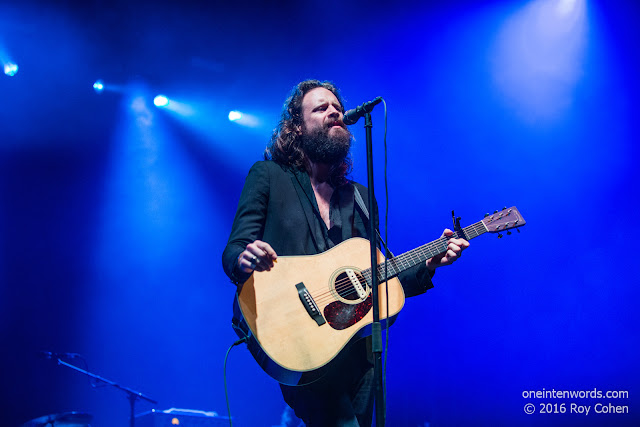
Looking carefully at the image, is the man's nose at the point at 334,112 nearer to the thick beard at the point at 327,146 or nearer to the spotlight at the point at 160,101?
the thick beard at the point at 327,146

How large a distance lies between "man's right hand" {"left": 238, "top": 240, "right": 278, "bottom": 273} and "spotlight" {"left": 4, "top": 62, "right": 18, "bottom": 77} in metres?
5.94

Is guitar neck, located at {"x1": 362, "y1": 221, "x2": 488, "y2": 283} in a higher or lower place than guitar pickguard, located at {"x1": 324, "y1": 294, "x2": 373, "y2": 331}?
higher

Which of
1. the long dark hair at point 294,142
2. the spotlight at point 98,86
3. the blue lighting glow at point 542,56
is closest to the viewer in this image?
the long dark hair at point 294,142

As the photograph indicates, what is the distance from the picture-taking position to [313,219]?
287 cm

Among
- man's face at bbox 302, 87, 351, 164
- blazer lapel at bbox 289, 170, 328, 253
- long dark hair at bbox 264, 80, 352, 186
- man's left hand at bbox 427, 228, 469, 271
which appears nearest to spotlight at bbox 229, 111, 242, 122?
long dark hair at bbox 264, 80, 352, 186

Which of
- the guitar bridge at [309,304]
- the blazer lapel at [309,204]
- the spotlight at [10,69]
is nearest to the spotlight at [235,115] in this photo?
the spotlight at [10,69]

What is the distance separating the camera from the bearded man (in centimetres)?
240

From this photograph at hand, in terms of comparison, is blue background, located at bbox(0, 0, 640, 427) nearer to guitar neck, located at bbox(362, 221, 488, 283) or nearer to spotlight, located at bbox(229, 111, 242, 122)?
spotlight, located at bbox(229, 111, 242, 122)

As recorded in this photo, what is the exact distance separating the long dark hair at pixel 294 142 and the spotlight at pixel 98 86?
4351mm

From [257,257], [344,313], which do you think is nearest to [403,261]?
[344,313]

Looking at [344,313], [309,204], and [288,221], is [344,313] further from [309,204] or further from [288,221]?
[309,204]

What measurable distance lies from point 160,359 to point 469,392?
4.39m

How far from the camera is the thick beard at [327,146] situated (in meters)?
3.18

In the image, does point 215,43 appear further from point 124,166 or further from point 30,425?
point 30,425
